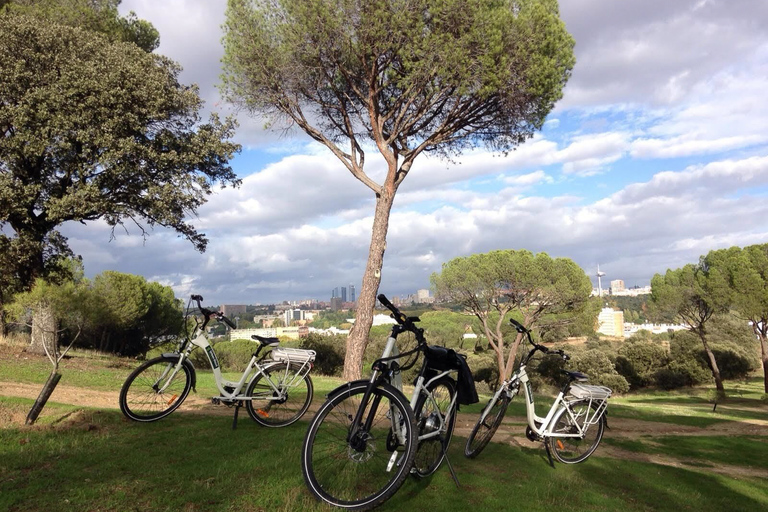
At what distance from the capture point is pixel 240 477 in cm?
411

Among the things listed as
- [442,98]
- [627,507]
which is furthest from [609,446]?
[442,98]

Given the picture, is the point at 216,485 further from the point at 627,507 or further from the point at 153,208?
the point at 153,208

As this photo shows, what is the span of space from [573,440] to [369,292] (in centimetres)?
641

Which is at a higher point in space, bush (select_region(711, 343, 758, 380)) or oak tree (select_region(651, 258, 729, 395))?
oak tree (select_region(651, 258, 729, 395))

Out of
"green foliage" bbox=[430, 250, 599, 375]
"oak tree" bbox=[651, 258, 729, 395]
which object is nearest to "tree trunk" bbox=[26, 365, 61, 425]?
"green foliage" bbox=[430, 250, 599, 375]

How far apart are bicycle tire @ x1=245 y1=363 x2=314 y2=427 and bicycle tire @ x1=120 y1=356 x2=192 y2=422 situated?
827mm

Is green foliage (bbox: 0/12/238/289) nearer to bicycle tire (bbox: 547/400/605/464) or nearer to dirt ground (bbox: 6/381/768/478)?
dirt ground (bbox: 6/381/768/478)

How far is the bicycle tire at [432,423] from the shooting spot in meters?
4.13

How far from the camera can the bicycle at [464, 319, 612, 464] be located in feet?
18.3

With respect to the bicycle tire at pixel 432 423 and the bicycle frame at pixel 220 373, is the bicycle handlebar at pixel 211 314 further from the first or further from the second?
the bicycle tire at pixel 432 423

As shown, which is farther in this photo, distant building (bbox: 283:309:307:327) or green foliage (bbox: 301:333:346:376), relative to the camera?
distant building (bbox: 283:309:307:327)

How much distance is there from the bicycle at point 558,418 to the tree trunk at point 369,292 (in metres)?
5.55

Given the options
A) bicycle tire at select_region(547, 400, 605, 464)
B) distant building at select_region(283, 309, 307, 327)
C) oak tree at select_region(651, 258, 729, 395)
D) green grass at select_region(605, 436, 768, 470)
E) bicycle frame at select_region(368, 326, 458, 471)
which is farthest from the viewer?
distant building at select_region(283, 309, 307, 327)

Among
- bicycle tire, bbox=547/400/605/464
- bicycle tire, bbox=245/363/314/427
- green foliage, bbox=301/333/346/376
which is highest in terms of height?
bicycle tire, bbox=245/363/314/427
